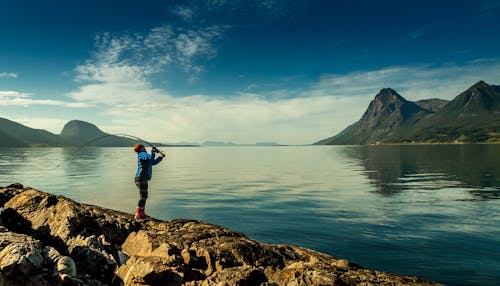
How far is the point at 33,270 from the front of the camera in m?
7.92

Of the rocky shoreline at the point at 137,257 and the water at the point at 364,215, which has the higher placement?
the rocky shoreline at the point at 137,257

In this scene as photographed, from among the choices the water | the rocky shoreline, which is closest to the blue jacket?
the rocky shoreline

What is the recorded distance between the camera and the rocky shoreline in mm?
7996

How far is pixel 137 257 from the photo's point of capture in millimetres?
10070

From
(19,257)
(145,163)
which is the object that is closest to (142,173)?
(145,163)

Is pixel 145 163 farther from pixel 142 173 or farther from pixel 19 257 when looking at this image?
pixel 19 257

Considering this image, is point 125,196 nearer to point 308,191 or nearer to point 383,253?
point 308,191

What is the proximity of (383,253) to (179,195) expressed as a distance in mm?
21788

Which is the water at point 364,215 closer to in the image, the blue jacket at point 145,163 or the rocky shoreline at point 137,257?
the rocky shoreline at point 137,257

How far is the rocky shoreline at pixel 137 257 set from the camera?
7996 mm

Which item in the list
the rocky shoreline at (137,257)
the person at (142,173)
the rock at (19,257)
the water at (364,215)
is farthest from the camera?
the person at (142,173)

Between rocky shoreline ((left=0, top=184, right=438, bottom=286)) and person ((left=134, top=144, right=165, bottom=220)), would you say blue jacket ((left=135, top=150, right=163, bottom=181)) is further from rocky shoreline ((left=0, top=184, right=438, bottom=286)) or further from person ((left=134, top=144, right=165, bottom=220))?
rocky shoreline ((left=0, top=184, right=438, bottom=286))

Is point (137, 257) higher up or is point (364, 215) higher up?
point (137, 257)

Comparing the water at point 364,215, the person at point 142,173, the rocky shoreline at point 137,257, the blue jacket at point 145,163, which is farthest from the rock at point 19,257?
the water at point 364,215
